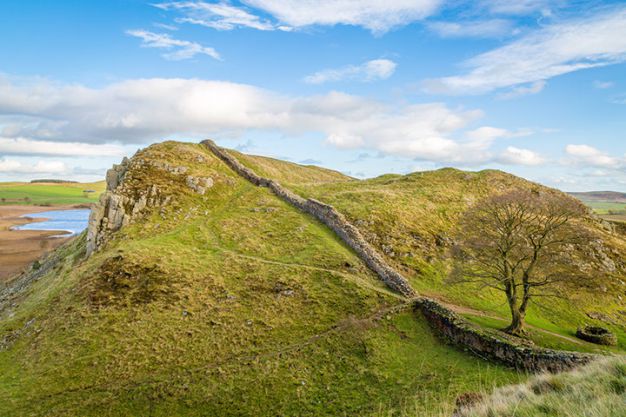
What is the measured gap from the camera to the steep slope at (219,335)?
22156 mm

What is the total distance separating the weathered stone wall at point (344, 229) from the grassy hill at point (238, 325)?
3.77 ft

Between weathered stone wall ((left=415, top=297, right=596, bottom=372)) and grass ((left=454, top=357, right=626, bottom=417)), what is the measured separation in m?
11.6

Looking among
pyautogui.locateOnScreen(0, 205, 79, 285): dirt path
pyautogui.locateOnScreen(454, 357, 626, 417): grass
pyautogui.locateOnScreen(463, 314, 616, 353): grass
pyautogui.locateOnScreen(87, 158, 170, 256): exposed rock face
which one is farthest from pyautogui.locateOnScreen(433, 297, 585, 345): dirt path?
pyautogui.locateOnScreen(0, 205, 79, 285): dirt path

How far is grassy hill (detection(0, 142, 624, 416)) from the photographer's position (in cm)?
2223

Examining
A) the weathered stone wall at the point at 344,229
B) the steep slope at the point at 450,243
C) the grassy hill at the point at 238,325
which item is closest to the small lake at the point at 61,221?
the weathered stone wall at the point at 344,229

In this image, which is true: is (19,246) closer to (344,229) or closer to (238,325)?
(238,325)

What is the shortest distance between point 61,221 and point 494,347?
150716 millimetres

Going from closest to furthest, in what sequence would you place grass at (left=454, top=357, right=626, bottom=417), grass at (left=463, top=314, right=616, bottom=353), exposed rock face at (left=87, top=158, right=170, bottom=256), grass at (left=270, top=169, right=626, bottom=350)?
grass at (left=454, top=357, right=626, bottom=417) < grass at (left=463, top=314, right=616, bottom=353) < grass at (left=270, top=169, right=626, bottom=350) < exposed rock face at (left=87, top=158, right=170, bottom=256)

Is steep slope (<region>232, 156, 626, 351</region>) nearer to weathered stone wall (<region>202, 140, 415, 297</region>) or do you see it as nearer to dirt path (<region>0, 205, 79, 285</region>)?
weathered stone wall (<region>202, 140, 415, 297</region>)

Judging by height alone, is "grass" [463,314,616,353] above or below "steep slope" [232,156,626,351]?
below

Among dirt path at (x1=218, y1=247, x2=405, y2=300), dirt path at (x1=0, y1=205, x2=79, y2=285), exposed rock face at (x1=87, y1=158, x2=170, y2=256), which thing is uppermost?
exposed rock face at (x1=87, y1=158, x2=170, y2=256)

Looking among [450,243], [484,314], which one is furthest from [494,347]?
[450,243]

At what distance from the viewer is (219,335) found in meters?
27.7

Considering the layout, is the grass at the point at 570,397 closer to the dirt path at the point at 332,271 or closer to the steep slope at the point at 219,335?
the steep slope at the point at 219,335
